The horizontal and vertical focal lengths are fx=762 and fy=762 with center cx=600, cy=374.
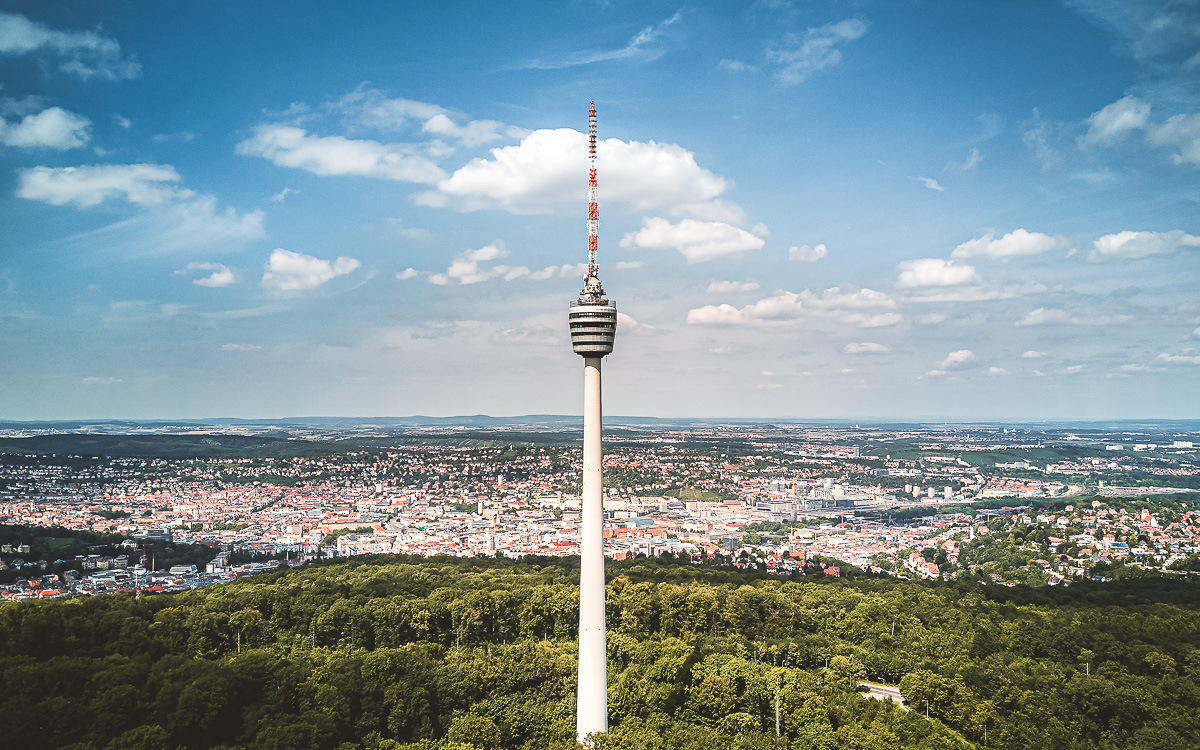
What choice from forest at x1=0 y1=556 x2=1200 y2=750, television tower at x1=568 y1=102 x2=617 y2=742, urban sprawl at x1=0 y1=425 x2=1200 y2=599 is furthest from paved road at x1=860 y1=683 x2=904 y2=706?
urban sprawl at x1=0 y1=425 x2=1200 y2=599

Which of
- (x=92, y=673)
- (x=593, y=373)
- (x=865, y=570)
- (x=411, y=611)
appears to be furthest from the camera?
(x=865, y=570)

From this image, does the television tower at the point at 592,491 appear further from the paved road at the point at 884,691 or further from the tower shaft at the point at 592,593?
the paved road at the point at 884,691

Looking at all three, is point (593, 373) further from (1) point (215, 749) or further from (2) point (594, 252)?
(1) point (215, 749)

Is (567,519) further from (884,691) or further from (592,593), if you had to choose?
(592,593)

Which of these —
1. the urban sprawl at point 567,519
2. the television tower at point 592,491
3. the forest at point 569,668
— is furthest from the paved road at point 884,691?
the urban sprawl at point 567,519

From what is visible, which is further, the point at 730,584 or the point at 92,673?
the point at 730,584

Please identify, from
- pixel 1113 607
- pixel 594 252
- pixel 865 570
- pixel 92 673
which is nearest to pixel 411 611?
pixel 92 673

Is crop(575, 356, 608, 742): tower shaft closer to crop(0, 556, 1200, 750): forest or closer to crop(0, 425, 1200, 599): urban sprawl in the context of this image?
crop(0, 556, 1200, 750): forest
